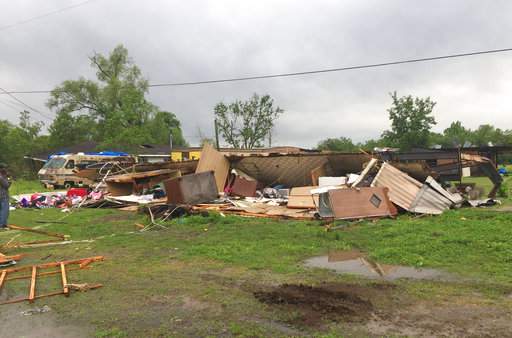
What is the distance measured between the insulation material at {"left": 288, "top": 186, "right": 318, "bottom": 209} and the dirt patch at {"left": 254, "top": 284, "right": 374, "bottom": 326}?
702 cm

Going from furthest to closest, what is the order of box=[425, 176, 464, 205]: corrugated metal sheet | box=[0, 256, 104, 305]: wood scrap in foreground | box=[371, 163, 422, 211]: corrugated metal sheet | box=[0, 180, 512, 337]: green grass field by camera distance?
box=[425, 176, 464, 205]: corrugated metal sheet < box=[371, 163, 422, 211]: corrugated metal sheet < box=[0, 256, 104, 305]: wood scrap in foreground < box=[0, 180, 512, 337]: green grass field

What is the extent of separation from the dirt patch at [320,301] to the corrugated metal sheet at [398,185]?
6639mm

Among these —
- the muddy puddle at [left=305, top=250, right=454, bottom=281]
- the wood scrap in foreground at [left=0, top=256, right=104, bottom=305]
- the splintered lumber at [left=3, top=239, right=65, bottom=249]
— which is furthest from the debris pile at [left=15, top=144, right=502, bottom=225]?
the wood scrap in foreground at [left=0, top=256, right=104, bottom=305]

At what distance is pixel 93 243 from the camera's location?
28.6 feet

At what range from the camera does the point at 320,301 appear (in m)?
4.46

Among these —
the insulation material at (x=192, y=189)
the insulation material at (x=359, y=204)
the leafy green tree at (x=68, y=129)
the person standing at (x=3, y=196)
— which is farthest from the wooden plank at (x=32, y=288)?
the leafy green tree at (x=68, y=129)

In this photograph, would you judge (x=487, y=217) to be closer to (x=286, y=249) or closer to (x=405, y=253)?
(x=405, y=253)

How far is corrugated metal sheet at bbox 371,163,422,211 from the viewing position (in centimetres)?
1112

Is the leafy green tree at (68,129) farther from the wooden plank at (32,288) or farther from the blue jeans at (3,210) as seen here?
the wooden plank at (32,288)

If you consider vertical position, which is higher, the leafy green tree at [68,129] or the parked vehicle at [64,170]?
the leafy green tree at [68,129]

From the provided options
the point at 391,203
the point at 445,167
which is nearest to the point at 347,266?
the point at 391,203

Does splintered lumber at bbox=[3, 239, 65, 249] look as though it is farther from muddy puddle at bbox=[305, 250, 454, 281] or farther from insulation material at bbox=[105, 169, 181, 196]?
insulation material at bbox=[105, 169, 181, 196]

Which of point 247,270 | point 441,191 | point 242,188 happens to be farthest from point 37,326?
point 242,188

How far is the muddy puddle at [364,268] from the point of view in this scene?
555cm
